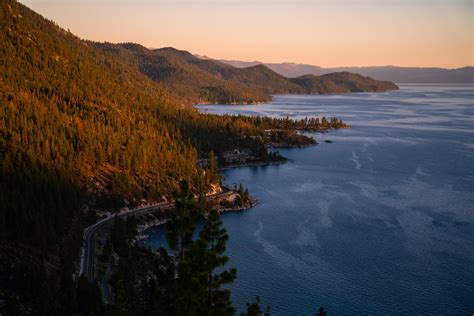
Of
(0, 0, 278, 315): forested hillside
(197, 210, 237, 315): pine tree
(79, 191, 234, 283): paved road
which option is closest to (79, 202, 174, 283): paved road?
(79, 191, 234, 283): paved road

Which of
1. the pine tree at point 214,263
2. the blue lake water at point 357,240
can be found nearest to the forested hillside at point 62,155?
the blue lake water at point 357,240

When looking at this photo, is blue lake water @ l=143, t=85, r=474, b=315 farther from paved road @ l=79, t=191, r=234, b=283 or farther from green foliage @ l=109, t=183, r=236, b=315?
green foliage @ l=109, t=183, r=236, b=315

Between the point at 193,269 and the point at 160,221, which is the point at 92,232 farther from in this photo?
the point at 193,269

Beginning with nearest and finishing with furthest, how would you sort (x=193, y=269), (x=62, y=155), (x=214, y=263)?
1. (x=214, y=263)
2. (x=193, y=269)
3. (x=62, y=155)

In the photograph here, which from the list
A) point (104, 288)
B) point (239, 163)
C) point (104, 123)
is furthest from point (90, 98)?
point (104, 288)

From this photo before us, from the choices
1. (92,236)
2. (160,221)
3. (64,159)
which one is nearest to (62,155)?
(64,159)

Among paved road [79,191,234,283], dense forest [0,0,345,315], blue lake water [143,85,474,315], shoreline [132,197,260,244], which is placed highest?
dense forest [0,0,345,315]

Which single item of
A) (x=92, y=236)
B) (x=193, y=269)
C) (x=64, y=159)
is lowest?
(x=92, y=236)

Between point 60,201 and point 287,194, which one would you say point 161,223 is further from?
point 287,194
